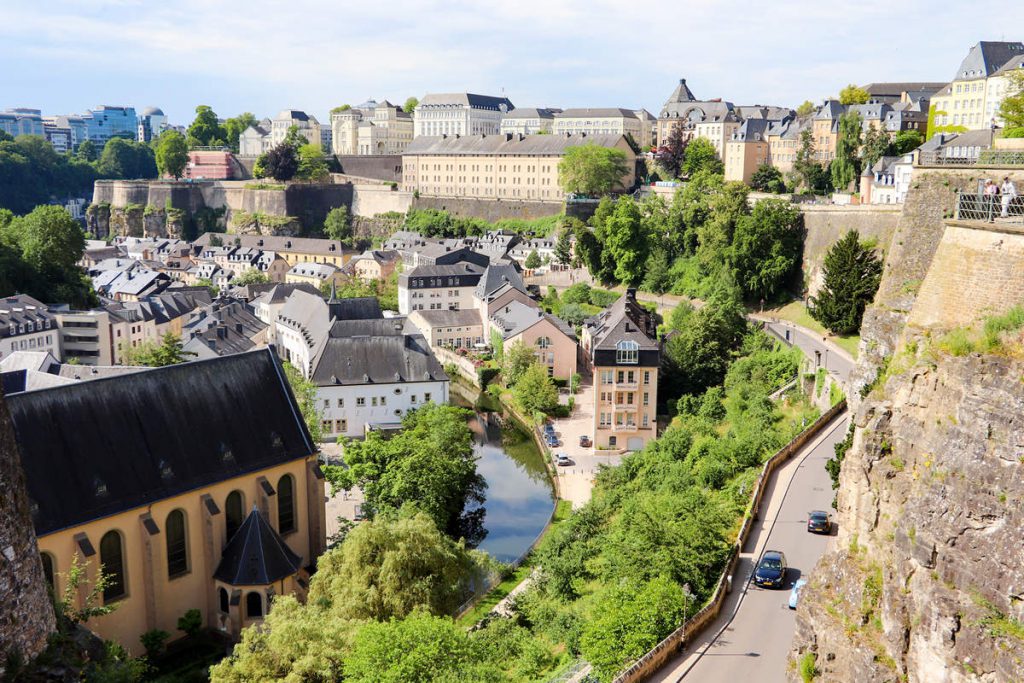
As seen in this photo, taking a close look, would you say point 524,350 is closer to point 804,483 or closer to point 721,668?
point 804,483

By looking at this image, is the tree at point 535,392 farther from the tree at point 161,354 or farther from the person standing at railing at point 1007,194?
the person standing at railing at point 1007,194

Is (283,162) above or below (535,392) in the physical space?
above

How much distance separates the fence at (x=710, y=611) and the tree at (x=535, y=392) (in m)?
18.8

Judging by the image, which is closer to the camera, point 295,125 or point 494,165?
point 494,165

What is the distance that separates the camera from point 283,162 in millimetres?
105688

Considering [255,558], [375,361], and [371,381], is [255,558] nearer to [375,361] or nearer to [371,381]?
[371,381]

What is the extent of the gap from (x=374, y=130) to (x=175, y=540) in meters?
111

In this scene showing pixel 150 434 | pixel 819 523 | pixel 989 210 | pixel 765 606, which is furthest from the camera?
pixel 150 434

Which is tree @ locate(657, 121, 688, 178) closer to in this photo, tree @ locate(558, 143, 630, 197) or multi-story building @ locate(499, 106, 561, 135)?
tree @ locate(558, 143, 630, 197)

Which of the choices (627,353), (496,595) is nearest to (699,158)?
(627,353)

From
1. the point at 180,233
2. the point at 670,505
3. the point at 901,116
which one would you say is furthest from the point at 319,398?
the point at 180,233

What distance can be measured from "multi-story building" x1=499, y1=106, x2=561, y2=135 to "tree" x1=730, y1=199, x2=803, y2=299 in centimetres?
7399

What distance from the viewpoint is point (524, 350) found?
49.0 meters

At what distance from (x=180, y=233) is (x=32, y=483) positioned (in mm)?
88540
